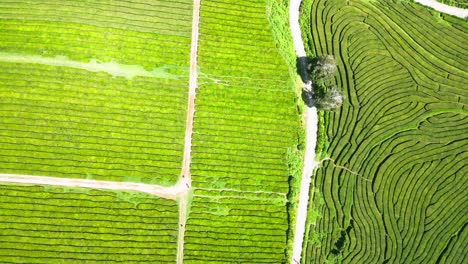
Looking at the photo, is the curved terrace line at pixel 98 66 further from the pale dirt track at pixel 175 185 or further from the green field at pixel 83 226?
the green field at pixel 83 226

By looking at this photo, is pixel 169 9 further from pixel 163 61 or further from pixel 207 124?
pixel 207 124

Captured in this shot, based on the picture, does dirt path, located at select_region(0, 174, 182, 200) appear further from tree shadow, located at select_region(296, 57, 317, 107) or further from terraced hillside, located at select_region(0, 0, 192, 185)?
tree shadow, located at select_region(296, 57, 317, 107)

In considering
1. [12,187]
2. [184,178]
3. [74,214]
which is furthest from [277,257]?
[12,187]

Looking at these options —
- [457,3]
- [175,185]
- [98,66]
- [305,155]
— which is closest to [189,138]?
[175,185]

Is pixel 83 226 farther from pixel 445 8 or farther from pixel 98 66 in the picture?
pixel 445 8

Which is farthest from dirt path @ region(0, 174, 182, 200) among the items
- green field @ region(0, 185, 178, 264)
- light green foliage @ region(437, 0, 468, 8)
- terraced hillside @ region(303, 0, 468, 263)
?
light green foliage @ region(437, 0, 468, 8)
